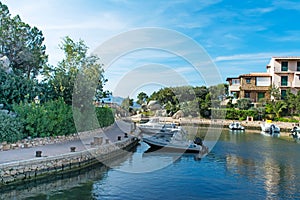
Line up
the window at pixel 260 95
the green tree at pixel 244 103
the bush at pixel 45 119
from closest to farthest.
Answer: the bush at pixel 45 119
the green tree at pixel 244 103
the window at pixel 260 95

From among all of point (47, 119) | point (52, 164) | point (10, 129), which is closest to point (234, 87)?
point (47, 119)

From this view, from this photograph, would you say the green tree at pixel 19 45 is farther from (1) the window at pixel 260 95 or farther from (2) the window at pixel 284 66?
(2) the window at pixel 284 66

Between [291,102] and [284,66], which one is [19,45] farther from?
[284,66]

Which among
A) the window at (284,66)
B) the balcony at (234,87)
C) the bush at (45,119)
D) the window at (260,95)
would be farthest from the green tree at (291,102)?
the bush at (45,119)

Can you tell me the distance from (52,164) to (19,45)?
657 inches

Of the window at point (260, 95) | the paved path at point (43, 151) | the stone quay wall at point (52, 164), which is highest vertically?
the window at point (260, 95)

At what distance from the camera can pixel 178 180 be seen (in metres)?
13.2

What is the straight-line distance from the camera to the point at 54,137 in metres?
17.0

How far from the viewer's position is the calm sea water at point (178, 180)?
36.5 ft

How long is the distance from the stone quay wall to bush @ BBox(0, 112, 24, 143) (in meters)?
2.79

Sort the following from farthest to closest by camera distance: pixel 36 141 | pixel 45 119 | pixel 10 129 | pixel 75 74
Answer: pixel 75 74 < pixel 45 119 < pixel 36 141 < pixel 10 129

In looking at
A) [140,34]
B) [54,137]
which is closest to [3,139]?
[54,137]

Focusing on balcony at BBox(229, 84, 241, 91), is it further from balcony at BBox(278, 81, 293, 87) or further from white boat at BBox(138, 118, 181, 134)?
white boat at BBox(138, 118, 181, 134)

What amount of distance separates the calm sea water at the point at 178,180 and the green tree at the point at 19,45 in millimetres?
14449
